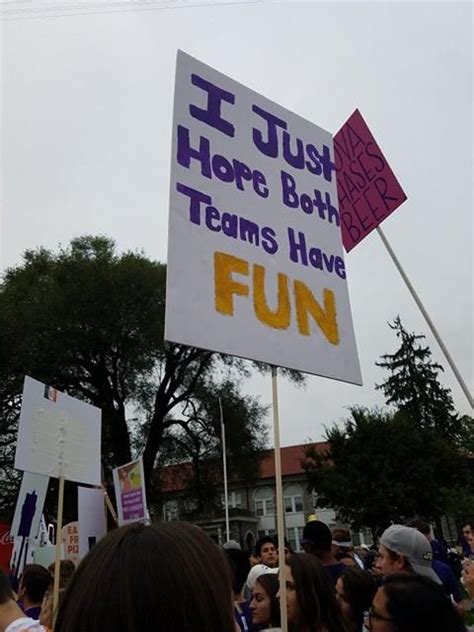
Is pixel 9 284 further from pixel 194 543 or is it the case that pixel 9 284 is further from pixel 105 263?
pixel 194 543

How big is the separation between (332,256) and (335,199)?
1.43 ft

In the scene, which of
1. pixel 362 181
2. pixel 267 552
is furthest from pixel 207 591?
pixel 362 181

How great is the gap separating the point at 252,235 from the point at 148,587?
2292mm

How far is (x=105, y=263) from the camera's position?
2575cm

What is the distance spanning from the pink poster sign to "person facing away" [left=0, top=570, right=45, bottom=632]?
4.89m

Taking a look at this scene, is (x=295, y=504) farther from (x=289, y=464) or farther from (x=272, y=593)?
(x=272, y=593)

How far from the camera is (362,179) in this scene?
670 centimetres

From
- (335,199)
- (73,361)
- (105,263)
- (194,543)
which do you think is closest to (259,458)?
(73,361)

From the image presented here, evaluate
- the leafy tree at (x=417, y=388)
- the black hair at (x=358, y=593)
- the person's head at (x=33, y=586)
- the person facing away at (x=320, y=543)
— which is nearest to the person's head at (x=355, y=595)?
the black hair at (x=358, y=593)

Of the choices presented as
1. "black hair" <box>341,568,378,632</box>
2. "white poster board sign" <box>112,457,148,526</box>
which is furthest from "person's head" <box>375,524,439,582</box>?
"white poster board sign" <box>112,457,148,526</box>

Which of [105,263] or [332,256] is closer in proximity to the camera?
[332,256]

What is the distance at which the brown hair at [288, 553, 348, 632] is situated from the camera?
9.64 ft

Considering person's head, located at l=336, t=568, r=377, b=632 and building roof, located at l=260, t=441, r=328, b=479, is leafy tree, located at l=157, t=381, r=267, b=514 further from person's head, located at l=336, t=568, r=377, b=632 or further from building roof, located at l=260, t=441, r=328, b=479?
building roof, located at l=260, t=441, r=328, b=479

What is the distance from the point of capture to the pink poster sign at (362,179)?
21.8ft
